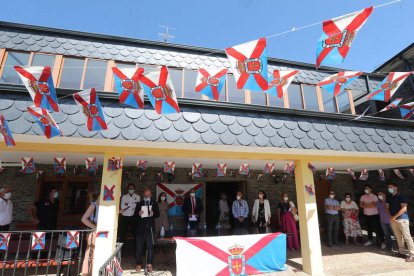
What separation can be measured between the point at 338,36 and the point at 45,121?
4.98 m

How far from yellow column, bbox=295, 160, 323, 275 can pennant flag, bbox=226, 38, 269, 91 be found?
3.29 meters

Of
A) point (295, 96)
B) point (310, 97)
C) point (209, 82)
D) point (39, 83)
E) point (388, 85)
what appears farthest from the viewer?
point (310, 97)

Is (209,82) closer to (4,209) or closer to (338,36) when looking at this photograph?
(338,36)

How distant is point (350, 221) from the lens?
8.49m

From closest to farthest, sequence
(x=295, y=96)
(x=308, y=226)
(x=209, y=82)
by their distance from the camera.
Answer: (x=209, y=82)
(x=308, y=226)
(x=295, y=96)

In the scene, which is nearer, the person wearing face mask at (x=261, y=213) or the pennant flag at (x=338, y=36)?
the pennant flag at (x=338, y=36)

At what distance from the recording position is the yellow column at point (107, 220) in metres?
4.63

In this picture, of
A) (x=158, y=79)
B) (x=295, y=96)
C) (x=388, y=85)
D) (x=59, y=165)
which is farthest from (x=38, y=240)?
(x=388, y=85)

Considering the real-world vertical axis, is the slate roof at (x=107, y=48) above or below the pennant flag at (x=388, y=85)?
above

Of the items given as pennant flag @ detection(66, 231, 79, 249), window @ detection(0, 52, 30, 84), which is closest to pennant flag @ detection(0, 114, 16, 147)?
window @ detection(0, 52, 30, 84)

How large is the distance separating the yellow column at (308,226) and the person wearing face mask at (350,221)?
3511 mm

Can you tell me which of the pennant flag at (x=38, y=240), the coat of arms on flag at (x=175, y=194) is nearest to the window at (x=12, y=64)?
the pennant flag at (x=38, y=240)

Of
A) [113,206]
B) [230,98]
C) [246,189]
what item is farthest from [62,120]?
[246,189]

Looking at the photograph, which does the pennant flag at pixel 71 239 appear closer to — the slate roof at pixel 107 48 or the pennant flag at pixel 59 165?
the pennant flag at pixel 59 165
